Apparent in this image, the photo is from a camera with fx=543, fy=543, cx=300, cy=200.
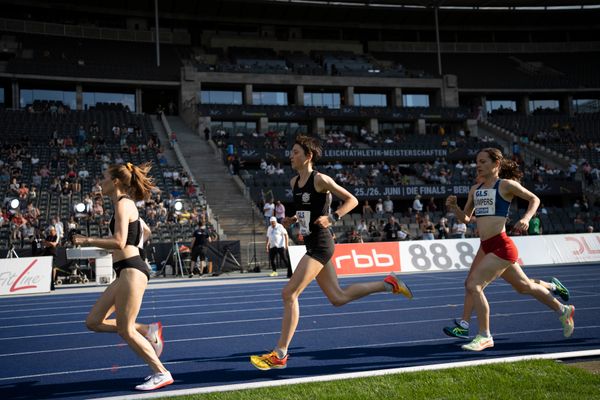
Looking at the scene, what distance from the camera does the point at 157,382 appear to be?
4746 mm

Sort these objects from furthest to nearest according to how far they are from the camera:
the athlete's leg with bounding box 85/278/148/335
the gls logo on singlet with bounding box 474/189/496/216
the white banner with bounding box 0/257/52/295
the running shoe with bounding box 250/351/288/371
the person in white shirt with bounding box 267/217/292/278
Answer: the person in white shirt with bounding box 267/217/292/278 → the white banner with bounding box 0/257/52/295 → the gls logo on singlet with bounding box 474/189/496/216 → the running shoe with bounding box 250/351/288/371 → the athlete's leg with bounding box 85/278/148/335

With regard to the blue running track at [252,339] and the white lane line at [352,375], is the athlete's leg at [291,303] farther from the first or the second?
the white lane line at [352,375]

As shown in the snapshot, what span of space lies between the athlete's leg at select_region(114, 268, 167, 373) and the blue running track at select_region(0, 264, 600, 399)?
1.16 ft

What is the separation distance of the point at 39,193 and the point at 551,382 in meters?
24.5

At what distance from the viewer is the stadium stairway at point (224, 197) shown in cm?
2525

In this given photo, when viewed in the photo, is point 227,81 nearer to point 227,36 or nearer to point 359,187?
point 227,36

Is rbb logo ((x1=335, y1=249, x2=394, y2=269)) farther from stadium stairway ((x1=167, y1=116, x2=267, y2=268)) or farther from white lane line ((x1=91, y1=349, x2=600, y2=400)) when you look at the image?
white lane line ((x1=91, y1=349, x2=600, y2=400))

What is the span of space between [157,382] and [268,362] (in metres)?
1.04

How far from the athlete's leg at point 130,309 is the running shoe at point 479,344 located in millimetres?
3197

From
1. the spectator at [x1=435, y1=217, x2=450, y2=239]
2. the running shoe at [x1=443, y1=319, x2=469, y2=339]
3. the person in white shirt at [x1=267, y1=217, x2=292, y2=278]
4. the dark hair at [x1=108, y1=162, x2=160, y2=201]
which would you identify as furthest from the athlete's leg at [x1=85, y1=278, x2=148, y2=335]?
the spectator at [x1=435, y1=217, x2=450, y2=239]

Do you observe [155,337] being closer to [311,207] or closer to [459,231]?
[311,207]

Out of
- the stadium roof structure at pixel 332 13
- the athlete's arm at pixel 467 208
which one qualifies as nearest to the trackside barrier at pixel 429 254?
the athlete's arm at pixel 467 208

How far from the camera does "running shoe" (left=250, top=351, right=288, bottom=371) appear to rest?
5145 mm

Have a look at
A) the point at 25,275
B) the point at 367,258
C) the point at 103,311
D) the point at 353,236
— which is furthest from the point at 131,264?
the point at 353,236
